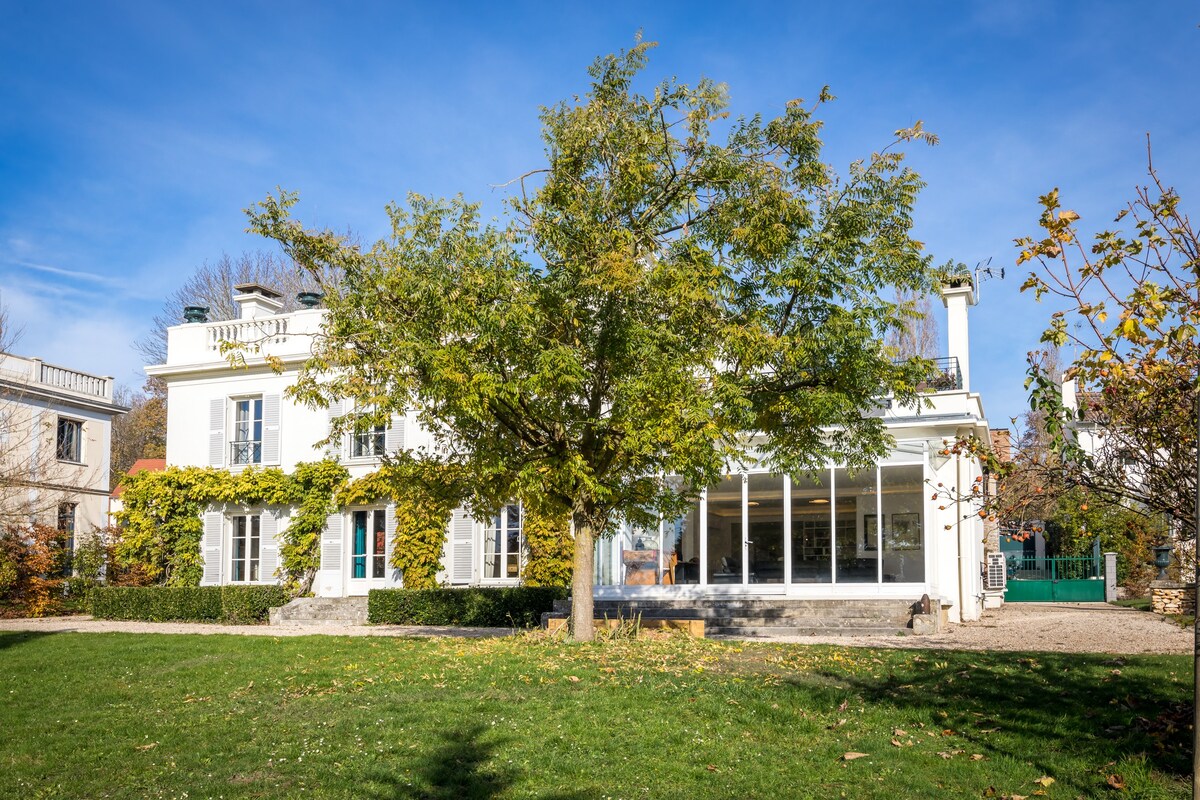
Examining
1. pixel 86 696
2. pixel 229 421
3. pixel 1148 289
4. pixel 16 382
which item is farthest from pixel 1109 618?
pixel 16 382

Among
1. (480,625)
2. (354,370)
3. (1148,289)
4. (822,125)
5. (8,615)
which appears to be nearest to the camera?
(1148,289)

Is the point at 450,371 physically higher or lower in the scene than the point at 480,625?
higher

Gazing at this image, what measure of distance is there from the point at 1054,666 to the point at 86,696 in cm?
946

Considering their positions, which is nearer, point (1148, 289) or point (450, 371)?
point (1148, 289)

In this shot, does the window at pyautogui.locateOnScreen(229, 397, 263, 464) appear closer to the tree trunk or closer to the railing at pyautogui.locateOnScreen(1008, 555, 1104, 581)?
the tree trunk

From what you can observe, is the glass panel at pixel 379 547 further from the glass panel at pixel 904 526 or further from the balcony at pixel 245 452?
the glass panel at pixel 904 526

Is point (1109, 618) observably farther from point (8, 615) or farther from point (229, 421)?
point (8, 615)

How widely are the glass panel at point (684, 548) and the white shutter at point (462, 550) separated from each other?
467 centimetres

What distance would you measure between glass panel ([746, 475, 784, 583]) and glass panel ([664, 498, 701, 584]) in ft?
3.47

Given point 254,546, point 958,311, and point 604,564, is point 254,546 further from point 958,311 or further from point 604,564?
point 958,311

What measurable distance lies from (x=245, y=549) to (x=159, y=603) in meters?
2.51

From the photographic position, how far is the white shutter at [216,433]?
A: 77.0 feet

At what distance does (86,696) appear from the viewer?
971 centimetres

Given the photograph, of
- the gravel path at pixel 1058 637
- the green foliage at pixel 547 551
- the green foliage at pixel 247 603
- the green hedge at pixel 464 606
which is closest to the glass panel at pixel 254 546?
the green foliage at pixel 247 603
